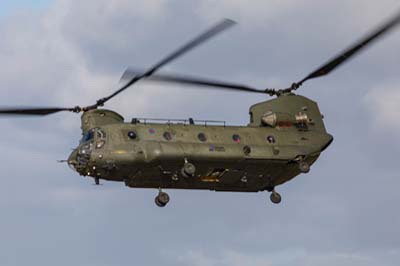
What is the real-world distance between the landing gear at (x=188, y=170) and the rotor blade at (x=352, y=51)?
9.11m

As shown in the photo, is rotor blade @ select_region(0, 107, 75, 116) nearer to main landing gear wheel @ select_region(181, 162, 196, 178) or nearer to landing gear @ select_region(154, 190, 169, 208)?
landing gear @ select_region(154, 190, 169, 208)

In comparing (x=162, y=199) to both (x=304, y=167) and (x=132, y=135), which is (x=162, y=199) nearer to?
(x=132, y=135)

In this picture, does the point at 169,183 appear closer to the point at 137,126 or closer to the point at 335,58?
the point at 137,126

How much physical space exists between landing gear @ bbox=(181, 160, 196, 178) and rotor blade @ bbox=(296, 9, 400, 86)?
911 centimetres

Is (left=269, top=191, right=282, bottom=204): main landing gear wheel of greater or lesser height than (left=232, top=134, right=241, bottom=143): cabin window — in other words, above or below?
below

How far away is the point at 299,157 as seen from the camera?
58438 millimetres

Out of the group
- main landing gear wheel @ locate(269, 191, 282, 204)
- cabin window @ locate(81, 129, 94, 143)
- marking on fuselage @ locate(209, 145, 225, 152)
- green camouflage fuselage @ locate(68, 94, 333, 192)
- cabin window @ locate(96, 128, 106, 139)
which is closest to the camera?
green camouflage fuselage @ locate(68, 94, 333, 192)

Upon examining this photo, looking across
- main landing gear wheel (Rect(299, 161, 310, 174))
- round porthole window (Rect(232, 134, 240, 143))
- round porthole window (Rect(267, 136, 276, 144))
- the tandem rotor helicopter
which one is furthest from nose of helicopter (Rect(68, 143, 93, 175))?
main landing gear wheel (Rect(299, 161, 310, 174))

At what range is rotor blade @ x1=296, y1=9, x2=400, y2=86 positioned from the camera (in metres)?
55.8

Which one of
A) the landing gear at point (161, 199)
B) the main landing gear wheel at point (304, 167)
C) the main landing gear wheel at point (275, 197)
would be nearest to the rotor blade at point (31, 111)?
the landing gear at point (161, 199)

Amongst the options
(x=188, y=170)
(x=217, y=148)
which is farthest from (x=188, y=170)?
(x=217, y=148)

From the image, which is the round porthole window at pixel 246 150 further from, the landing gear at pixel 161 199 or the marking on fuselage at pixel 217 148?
the landing gear at pixel 161 199

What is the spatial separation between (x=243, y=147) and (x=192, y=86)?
13.6 ft

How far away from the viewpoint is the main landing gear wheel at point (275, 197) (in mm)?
59812
